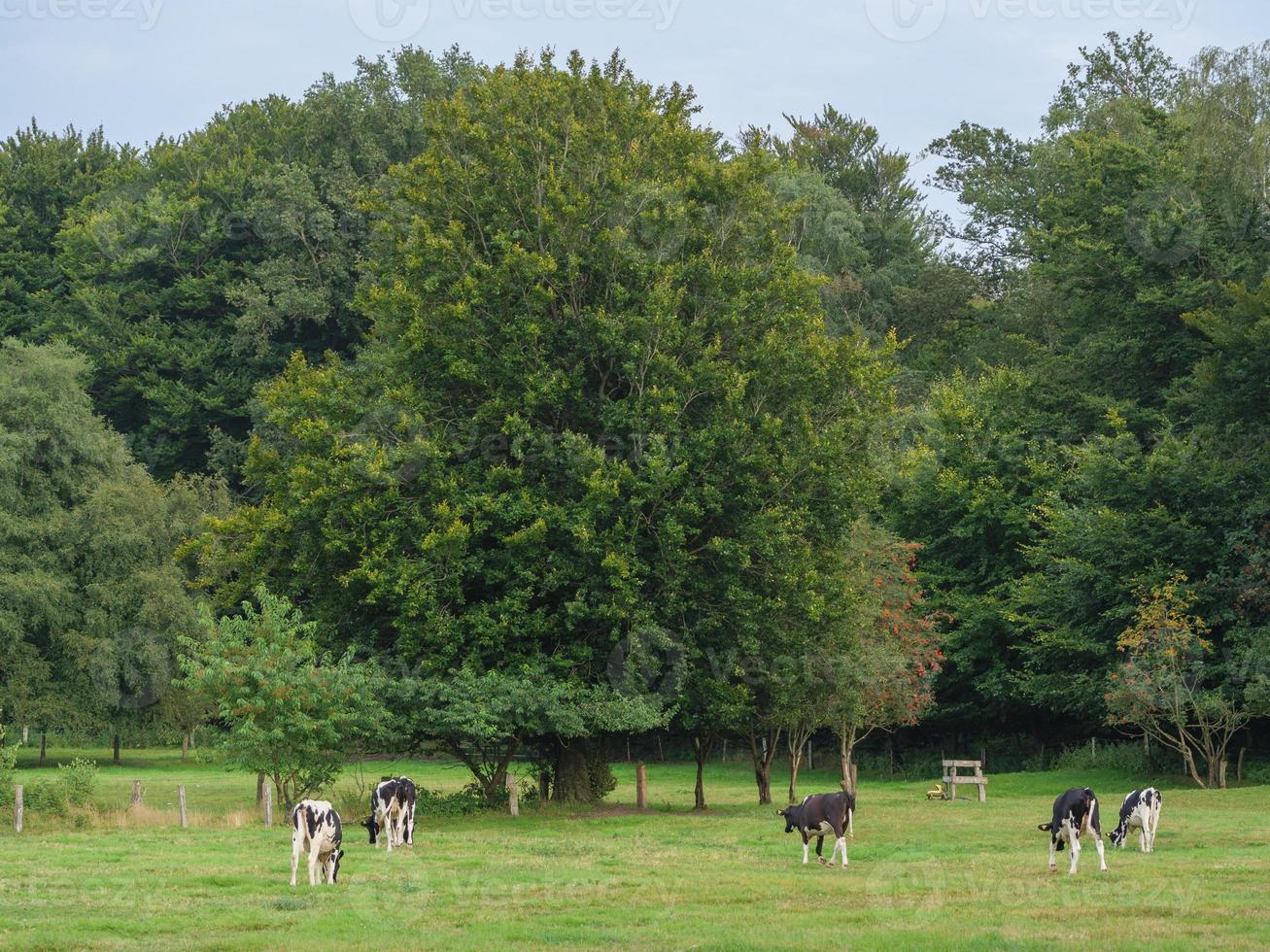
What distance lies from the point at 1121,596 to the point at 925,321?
37.8 metres

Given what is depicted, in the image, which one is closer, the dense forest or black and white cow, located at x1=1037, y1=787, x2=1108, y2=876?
black and white cow, located at x1=1037, y1=787, x2=1108, y2=876

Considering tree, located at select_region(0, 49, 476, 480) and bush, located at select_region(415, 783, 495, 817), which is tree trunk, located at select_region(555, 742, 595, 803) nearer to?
bush, located at select_region(415, 783, 495, 817)

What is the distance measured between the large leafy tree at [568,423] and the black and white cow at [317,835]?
12831mm

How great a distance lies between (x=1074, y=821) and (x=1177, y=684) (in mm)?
24301

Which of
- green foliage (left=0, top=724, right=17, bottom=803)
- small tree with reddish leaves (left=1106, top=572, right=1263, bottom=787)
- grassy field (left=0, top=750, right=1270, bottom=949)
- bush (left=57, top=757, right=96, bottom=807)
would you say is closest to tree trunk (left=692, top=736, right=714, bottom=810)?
grassy field (left=0, top=750, right=1270, bottom=949)

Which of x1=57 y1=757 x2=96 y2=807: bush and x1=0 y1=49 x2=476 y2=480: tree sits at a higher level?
x1=0 y1=49 x2=476 y2=480: tree

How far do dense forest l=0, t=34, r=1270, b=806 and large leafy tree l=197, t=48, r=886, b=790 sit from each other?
0.13 m

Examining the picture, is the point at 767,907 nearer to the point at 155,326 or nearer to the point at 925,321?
the point at 155,326

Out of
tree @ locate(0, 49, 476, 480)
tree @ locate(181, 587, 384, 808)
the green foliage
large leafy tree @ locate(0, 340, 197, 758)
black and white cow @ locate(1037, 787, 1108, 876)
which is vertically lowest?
black and white cow @ locate(1037, 787, 1108, 876)

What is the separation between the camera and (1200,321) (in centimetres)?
4875

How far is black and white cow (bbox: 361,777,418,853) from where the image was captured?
26.2 metres

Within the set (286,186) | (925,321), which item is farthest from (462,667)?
(925,321)

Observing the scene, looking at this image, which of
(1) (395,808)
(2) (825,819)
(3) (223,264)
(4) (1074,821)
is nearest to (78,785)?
(1) (395,808)

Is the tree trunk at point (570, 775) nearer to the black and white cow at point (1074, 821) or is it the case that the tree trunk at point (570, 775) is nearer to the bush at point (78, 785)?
the bush at point (78, 785)
